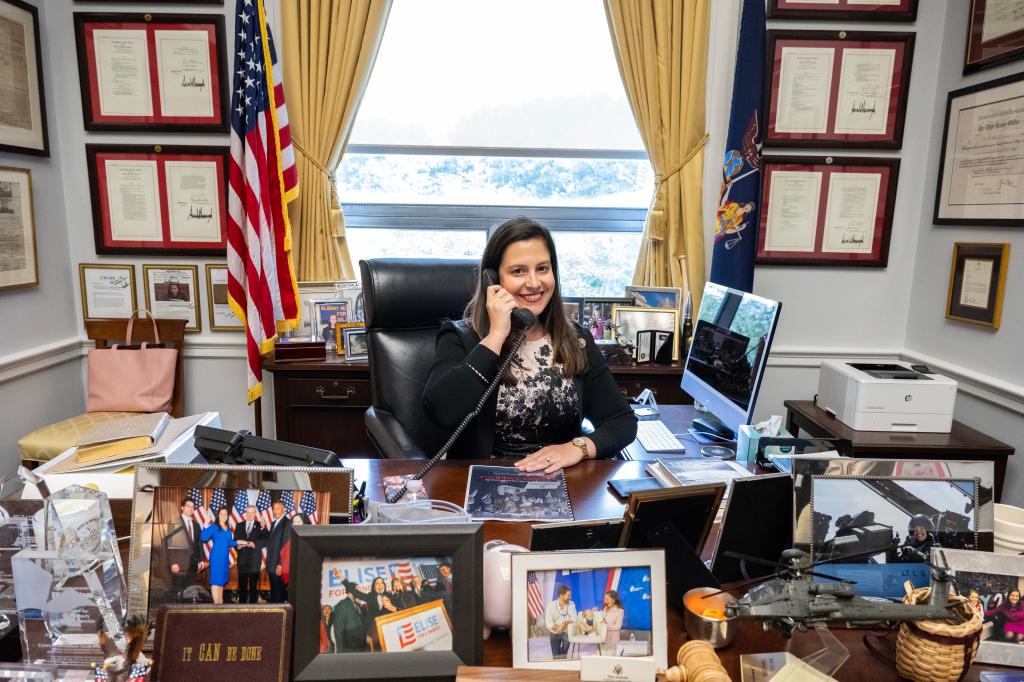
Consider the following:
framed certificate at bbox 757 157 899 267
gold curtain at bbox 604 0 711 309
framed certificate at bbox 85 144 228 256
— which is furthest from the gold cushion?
framed certificate at bbox 757 157 899 267

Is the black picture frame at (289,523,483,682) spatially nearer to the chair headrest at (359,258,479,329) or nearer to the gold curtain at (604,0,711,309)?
the chair headrest at (359,258,479,329)

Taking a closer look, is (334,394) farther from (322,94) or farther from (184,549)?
(184,549)

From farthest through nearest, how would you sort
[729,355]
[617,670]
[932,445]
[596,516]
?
1. [932,445]
2. [729,355]
3. [596,516]
4. [617,670]

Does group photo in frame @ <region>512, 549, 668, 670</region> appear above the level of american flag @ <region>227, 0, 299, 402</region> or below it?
below

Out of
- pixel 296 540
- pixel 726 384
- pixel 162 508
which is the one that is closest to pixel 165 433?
pixel 162 508

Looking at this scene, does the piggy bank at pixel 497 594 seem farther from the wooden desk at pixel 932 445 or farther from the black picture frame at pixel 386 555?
the wooden desk at pixel 932 445

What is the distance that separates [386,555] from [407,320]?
1.54 m

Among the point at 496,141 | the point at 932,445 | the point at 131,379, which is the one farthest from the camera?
the point at 496,141

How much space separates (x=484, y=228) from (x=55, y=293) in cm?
204

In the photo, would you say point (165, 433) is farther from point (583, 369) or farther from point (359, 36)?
point (359, 36)

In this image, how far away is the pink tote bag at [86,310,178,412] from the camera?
2705 millimetres

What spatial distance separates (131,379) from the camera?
8.98 ft

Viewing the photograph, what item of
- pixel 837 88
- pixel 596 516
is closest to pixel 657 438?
pixel 596 516

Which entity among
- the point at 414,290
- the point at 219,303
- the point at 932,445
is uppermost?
the point at 414,290
